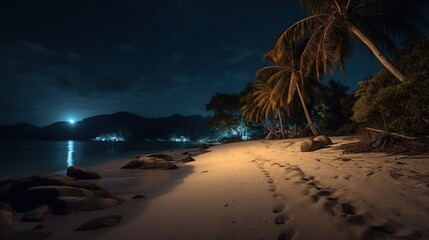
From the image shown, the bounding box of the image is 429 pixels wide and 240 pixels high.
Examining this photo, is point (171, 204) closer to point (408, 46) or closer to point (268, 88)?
point (408, 46)

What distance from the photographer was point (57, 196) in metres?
5.41

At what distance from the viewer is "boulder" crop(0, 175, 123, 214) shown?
5.07 m

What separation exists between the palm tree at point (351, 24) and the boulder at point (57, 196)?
1045 cm

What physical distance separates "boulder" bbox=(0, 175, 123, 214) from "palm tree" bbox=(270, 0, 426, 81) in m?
10.5

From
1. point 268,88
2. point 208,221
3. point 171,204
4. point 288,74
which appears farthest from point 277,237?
point 268,88

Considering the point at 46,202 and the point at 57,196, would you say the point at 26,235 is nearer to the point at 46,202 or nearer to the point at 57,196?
the point at 57,196

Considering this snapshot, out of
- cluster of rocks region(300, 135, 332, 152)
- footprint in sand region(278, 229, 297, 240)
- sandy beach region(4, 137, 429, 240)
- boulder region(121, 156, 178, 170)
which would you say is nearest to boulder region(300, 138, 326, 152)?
cluster of rocks region(300, 135, 332, 152)

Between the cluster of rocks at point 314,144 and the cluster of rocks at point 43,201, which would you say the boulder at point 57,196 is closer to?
the cluster of rocks at point 43,201

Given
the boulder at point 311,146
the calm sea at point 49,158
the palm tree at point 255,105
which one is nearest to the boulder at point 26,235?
the boulder at point 311,146

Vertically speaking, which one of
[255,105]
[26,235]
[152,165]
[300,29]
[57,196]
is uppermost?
[255,105]

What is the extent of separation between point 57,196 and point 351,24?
12.1m

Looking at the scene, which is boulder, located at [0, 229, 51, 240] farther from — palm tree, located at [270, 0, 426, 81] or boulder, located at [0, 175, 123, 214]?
palm tree, located at [270, 0, 426, 81]

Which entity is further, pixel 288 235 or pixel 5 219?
pixel 5 219

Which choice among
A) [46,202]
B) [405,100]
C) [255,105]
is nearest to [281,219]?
[46,202]
